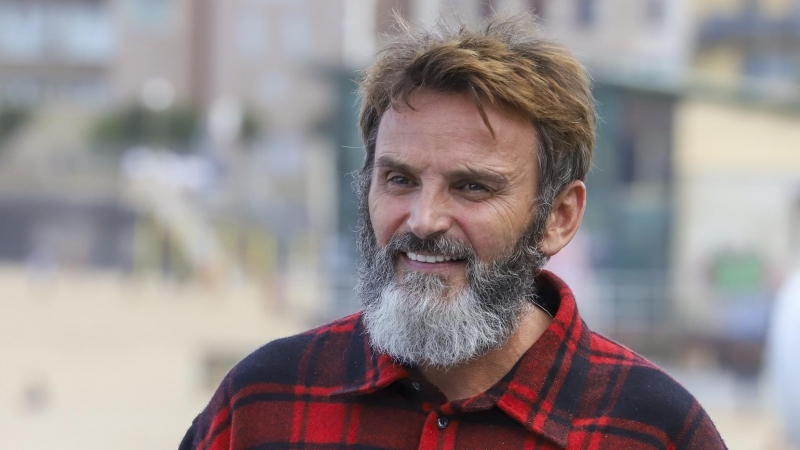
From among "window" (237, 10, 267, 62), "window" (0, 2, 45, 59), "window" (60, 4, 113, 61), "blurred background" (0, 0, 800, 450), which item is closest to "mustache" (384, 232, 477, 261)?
"blurred background" (0, 0, 800, 450)

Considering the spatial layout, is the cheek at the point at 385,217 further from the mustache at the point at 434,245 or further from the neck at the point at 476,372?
the neck at the point at 476,372

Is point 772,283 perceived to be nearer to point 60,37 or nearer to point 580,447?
point 580,447

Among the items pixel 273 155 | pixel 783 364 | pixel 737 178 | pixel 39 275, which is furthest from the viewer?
pixel 273 155

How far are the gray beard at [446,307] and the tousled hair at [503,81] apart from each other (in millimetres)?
131

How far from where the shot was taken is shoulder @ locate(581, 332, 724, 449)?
170cm

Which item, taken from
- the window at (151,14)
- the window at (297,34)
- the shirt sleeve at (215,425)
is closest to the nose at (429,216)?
the shirt sleeve at (215,425)

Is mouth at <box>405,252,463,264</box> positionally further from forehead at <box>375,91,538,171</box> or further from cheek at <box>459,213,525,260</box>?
forehead at <box>375,91,538,171</box>

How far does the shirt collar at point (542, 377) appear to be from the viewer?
5.59 feet

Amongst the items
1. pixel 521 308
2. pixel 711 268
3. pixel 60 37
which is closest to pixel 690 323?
pixel 711 268

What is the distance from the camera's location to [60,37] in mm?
44562

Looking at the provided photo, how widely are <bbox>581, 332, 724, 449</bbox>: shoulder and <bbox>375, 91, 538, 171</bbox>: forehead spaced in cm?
35

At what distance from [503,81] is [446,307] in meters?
0.35

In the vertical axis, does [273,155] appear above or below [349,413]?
below

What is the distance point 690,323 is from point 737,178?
10.8 feet
